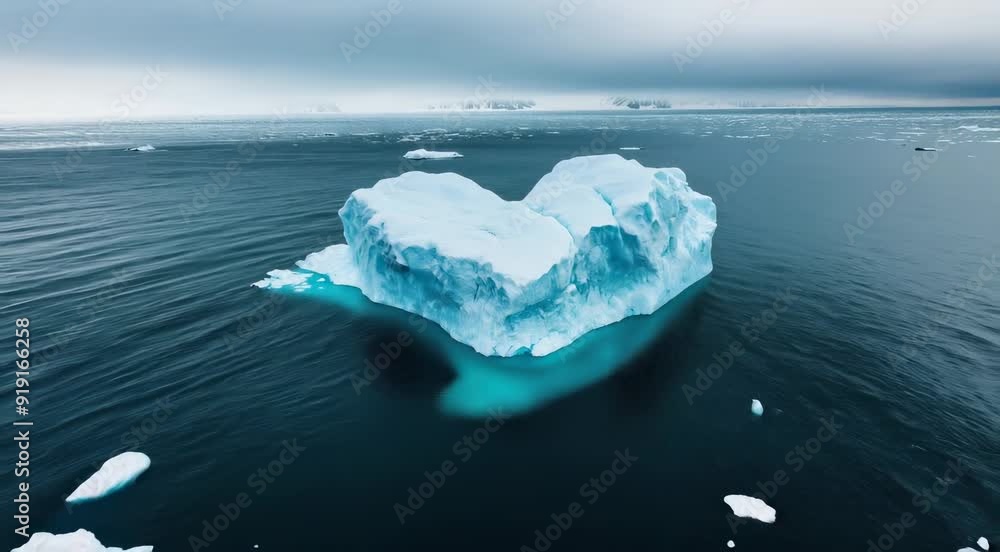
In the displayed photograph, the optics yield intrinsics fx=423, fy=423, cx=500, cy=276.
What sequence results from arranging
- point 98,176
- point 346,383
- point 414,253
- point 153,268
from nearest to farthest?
point 346,383 → point 414,253 → point 153,268 → point 98,176

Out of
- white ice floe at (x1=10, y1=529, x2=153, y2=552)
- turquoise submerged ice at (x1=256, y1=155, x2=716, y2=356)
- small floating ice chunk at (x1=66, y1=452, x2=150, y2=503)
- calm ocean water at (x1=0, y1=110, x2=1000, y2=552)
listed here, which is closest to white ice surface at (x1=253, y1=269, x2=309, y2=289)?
A: turquoise submerged ice at (x1=256, y1=155, x2=716, y2=356)

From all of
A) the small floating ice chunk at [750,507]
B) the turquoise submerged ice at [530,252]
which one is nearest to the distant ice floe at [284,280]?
the turquoise submerged ice at [530,252]

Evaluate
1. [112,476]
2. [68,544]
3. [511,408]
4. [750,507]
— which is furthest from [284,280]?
[750,507]

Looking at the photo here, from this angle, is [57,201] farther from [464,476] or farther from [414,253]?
[464,476]

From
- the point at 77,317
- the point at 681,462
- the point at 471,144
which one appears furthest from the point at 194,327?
the point at 471,144

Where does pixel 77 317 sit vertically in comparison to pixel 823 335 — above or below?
above

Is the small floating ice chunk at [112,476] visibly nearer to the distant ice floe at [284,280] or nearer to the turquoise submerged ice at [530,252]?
the turquoise submerged ice at [530,252]
